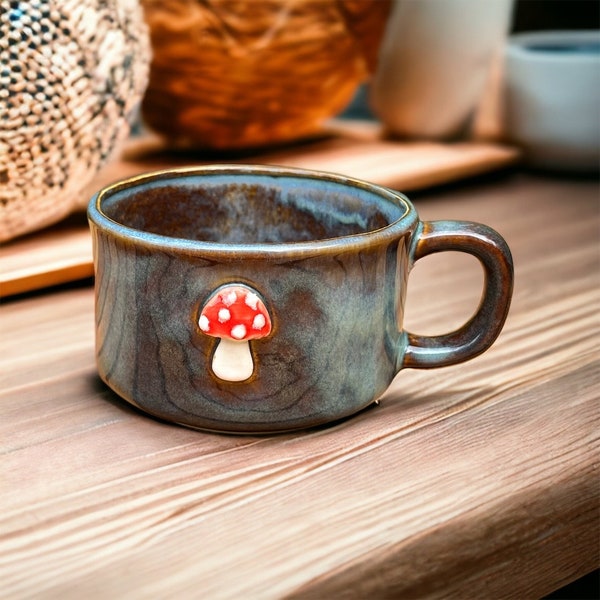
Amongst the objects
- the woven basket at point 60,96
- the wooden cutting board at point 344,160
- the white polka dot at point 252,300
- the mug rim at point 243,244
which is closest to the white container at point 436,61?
the wooden cutting board at point 344,160

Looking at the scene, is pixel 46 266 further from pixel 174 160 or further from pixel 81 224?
pixel 174 160

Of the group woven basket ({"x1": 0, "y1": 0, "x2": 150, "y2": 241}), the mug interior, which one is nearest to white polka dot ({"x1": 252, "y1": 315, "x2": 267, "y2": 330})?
the mug interior

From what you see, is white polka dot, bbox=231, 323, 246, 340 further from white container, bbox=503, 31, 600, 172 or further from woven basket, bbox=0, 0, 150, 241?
white container, bbox=503, 31, 600, 172

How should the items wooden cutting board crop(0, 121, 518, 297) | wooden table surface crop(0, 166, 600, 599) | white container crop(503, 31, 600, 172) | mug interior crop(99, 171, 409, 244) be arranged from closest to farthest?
wooden table surface crop(0, 166, 600, 599) < mug interior crop(99, 171, 409, 244) < wooden cutting board crop(0, 121, 518, 297) < white container crop(503, 31, 600, 172)

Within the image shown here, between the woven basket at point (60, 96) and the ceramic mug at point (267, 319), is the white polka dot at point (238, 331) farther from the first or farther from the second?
the woven basket at point (60, 96)

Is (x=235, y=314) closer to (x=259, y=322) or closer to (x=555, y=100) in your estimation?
(x=259, y=322)

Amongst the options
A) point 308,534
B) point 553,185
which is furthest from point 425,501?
point 553,185
